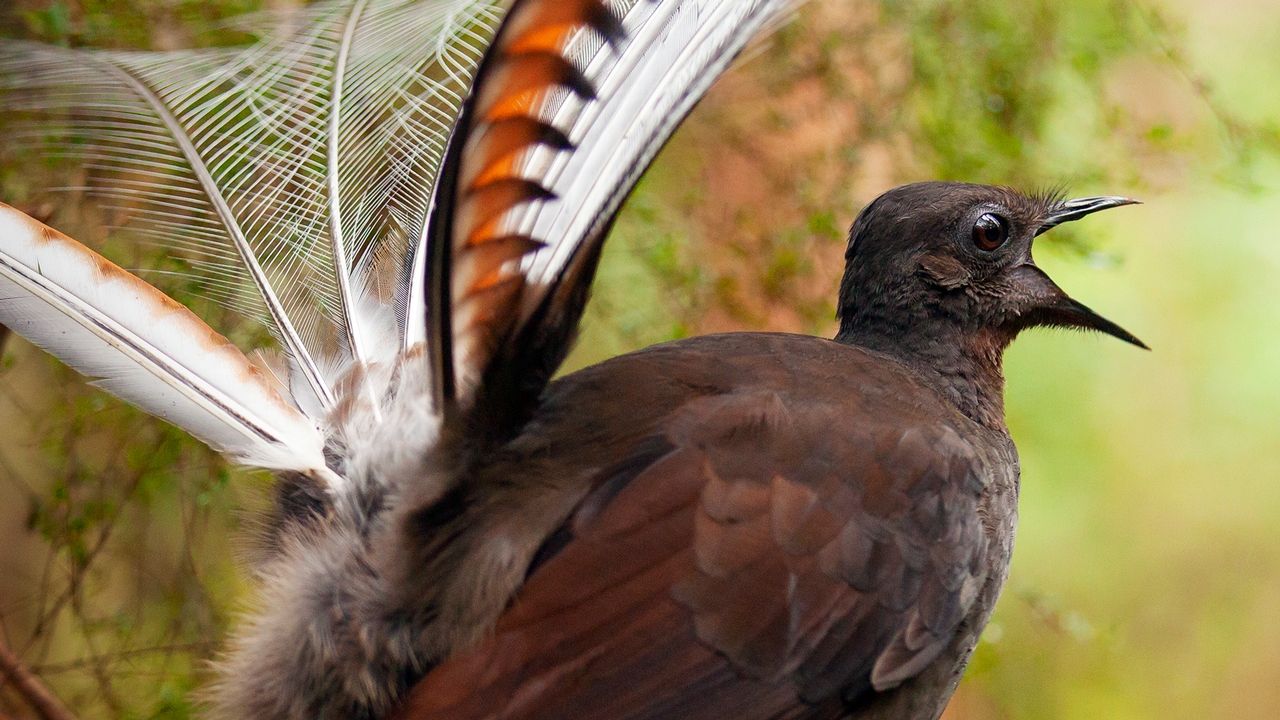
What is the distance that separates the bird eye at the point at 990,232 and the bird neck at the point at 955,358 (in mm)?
190

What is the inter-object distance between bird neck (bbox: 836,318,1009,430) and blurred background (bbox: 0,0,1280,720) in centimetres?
69

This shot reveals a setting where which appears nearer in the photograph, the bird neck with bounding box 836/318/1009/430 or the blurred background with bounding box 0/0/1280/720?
the bird neck with bounding box 836/318/1009/430

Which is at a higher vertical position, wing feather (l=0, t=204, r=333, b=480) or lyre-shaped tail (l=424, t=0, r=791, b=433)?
lyre-shaped tail (l=424, t=0, r=791, b=433)

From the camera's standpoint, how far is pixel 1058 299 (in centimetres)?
247

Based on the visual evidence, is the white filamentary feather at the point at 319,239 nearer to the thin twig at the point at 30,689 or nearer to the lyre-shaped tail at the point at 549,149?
the lyre-shaped tail at the point at 549,149

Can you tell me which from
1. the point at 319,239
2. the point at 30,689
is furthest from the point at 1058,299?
the point at 30,689

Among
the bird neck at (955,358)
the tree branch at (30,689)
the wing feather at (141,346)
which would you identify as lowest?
the tree branch at (30,689)

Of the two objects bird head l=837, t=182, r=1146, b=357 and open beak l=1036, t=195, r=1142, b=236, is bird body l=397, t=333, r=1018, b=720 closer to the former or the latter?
bird head l=837, t=182, r=1146, b=357

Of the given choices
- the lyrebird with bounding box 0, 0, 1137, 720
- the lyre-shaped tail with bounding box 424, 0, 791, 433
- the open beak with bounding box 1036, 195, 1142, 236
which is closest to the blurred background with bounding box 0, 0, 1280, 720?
the lyre-shaped tail with bounding box 424, 0, 791, 433

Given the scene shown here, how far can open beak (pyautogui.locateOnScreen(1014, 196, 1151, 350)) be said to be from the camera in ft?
8.06

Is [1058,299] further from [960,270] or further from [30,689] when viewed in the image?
[30,689]

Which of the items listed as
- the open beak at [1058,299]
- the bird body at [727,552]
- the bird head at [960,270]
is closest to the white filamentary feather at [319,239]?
the bird body at [727,552]

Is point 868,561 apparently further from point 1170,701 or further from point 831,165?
point 1170,701

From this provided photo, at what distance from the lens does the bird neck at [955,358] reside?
2359mm
